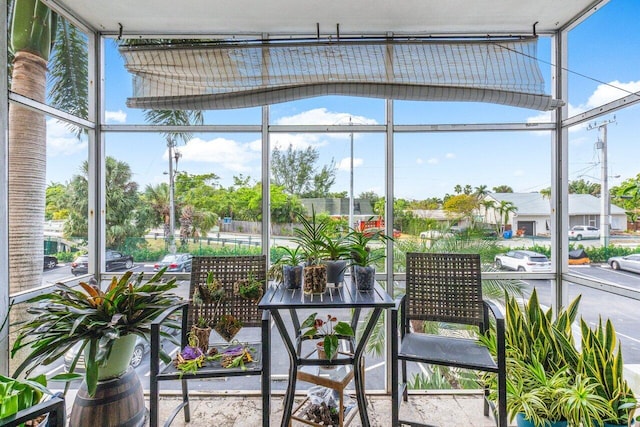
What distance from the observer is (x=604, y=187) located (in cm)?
230

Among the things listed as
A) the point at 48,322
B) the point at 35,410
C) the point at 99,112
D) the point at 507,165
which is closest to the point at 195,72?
the point at 99,112

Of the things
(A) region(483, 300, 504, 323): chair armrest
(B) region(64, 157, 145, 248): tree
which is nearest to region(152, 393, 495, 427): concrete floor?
(A) region(483, 300, 504, 323): chair armrest

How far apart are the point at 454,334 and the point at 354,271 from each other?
45.4 inches

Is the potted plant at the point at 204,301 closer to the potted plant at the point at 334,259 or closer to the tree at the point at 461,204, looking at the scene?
the potted plant at the point at 334,259

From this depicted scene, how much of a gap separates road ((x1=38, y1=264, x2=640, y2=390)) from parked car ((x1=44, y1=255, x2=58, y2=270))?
1.4 inches

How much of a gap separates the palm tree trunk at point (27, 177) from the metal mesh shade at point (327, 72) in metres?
0.58

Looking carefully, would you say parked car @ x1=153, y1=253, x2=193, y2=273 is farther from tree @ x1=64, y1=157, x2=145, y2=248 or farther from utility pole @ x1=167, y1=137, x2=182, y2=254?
tree @ x1=64, y1=157, x2=145, y2=248

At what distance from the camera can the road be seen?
214 centimetres

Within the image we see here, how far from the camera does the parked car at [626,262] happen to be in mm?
2146

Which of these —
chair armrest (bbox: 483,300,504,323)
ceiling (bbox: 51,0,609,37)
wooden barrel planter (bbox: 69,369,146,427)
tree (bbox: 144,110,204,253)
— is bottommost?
wooden barrel planter (bbox: 69,369,146,427)

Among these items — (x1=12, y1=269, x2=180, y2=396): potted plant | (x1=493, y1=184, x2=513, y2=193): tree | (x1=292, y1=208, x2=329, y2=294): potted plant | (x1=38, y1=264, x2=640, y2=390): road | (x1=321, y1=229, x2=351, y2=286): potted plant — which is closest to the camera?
(x1=12, y1=269, x2=180, y2=396): potted plant

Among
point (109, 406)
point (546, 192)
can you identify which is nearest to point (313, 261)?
point (109, 406)

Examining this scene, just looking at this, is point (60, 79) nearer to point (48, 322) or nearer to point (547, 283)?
point (48, 322)

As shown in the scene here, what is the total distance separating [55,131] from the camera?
235cm
